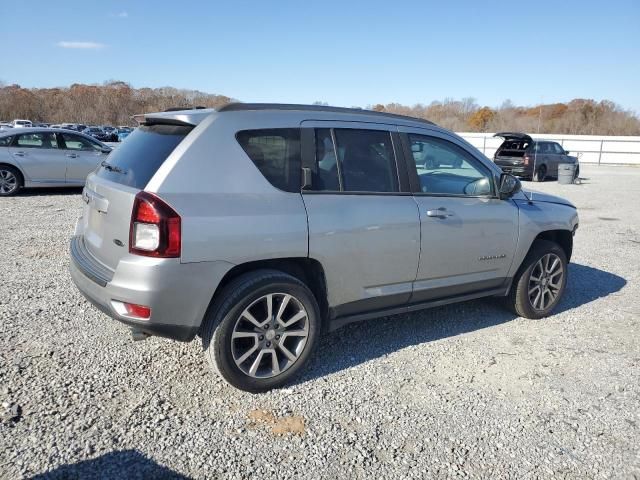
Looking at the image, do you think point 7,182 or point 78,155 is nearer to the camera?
point 7,182

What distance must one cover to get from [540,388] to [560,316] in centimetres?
175

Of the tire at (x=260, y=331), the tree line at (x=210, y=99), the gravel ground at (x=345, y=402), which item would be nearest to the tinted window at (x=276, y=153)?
the tire at (x=260, y=331)

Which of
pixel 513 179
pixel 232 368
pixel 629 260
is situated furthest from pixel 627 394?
pixel 629 260

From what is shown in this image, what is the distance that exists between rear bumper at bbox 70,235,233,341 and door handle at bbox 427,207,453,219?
1699 millimetres

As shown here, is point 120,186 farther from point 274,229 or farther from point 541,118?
point 541,118

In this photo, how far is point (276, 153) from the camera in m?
3.28

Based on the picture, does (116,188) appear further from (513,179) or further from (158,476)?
(513,179)

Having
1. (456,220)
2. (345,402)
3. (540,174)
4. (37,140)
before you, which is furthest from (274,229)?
(540,174)

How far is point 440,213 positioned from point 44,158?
10516 millimetres

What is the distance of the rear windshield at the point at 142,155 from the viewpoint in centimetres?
304

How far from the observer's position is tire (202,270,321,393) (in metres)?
3.08

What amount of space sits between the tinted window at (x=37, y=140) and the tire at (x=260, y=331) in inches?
403

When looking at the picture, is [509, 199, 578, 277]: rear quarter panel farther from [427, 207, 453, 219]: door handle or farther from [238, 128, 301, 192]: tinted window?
[238, 128, 301, 192]: tinted window

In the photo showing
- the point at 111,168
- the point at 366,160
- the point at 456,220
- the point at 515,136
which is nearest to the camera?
the point at 111,168
